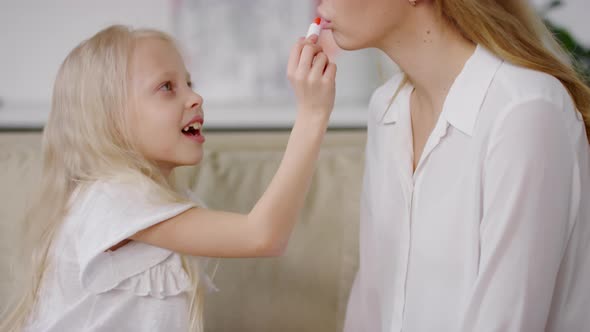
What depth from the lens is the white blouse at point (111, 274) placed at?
1176 millimetres

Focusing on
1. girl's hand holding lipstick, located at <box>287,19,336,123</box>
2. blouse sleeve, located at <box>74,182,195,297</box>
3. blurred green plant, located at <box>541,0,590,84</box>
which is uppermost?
girl's hand holding lipstick, located at <box>287,19,336,123</box>

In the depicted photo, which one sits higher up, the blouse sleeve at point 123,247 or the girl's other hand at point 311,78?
the girl's other hand at point 311,78

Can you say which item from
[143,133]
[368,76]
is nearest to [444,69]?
[143,133]

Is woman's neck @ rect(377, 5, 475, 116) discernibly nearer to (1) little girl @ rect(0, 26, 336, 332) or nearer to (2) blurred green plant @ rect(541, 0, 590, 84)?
(1) little girl @ rect(0, 26, 336, 332)

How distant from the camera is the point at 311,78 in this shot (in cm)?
113

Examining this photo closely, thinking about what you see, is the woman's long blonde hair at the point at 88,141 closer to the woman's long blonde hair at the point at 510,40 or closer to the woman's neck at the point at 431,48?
the woman's neck at the point at 431,48

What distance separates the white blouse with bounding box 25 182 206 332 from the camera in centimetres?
118

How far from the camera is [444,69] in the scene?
1219 millimetres

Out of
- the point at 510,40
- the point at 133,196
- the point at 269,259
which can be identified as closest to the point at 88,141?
the point at 133,196

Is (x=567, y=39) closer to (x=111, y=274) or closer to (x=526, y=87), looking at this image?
(x=526, y=87)

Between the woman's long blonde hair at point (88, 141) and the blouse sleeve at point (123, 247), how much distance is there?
0.13ft

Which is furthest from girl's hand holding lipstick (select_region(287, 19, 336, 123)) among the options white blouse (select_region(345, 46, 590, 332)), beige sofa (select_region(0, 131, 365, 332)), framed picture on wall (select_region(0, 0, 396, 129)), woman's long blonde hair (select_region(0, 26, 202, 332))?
framed picture on wall (select_region(0, 0, 396, 129))

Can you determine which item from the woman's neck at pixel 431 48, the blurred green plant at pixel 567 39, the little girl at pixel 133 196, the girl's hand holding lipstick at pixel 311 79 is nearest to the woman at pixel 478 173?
the woman's neck at pixel 431 48

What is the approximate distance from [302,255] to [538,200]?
29.0 inches
